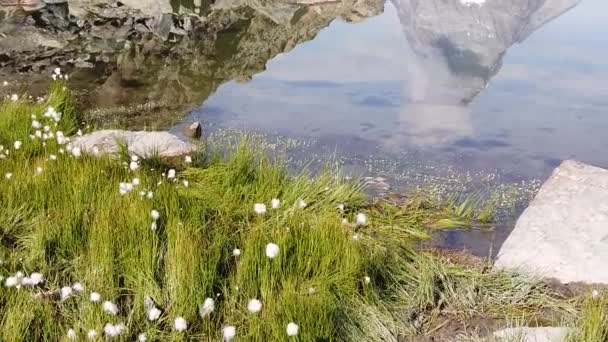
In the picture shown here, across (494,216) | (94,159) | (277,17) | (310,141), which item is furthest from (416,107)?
(277,17)

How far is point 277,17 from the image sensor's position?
2975 centimetres

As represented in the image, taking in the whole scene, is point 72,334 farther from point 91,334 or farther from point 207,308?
point 207,308

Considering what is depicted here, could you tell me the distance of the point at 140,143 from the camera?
33.9ft

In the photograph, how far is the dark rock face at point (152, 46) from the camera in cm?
1614

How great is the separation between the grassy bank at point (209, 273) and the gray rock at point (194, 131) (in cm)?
449

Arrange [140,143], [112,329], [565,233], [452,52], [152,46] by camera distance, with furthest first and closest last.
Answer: [452,52] → [152,46] → [140,143] → [565,233] → [112,329]

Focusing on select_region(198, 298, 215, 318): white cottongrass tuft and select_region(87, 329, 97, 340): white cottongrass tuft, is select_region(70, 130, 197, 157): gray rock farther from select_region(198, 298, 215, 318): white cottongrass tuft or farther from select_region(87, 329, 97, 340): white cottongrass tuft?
select_region(87, 329, 97, 340): white cottongrass tuft

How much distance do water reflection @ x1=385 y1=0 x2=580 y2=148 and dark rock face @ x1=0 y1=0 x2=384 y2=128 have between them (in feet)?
12.9

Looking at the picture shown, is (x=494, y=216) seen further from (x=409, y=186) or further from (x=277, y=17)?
(x=277, y=17)

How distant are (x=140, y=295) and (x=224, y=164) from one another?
12.8 feet

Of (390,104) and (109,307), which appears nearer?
(109,307)

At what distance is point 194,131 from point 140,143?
7.63 ft

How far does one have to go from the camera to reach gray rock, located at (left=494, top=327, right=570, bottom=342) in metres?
5.18

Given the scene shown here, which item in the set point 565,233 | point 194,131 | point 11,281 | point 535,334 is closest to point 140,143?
point 194,131
